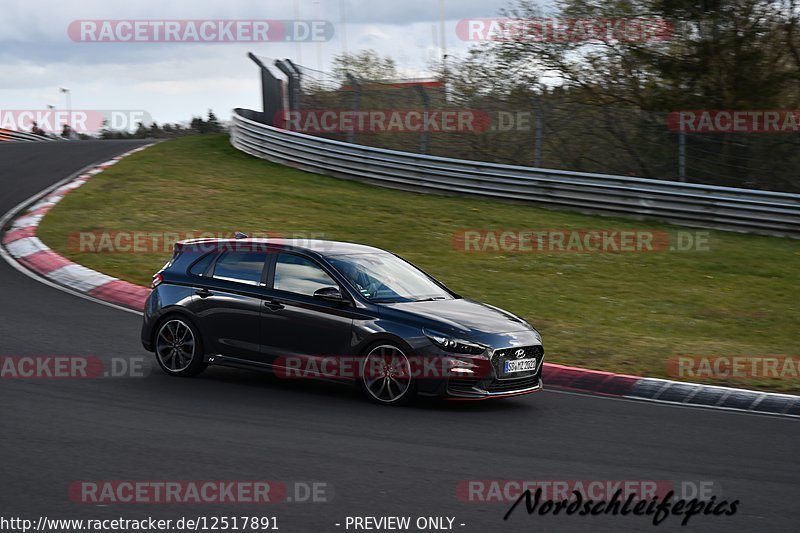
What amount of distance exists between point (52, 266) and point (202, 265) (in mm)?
6396

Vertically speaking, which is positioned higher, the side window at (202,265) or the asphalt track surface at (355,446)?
the side window at (202,265)

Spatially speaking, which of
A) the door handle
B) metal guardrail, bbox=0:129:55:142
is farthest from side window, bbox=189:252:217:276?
metal guardrail, bbox=0:129:55:142

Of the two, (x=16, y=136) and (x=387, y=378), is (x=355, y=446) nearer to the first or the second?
(x=387, y=378)

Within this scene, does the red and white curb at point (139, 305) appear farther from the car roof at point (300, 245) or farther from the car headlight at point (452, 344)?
the car roof at point (300, 245)

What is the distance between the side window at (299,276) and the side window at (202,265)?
85 centimetres

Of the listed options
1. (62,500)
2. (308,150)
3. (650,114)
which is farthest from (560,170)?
(62,500)

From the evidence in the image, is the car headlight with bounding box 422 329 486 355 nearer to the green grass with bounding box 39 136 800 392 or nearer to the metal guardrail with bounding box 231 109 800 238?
the green grass with bounding box 39 136 800 392

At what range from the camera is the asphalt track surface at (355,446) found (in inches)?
247

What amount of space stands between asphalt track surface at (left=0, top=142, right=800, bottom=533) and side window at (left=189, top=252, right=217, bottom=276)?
1073 mm

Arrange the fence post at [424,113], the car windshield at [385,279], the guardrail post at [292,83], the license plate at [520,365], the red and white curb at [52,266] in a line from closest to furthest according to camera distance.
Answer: the license plate at [520,365]
the car windshield at [385,279]
the red and white curb at [52,266]
the fence post at [424,113]
the guardrail post at [292,83]

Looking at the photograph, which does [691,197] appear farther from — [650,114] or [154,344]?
[154,344]

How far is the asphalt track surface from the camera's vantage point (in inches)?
247

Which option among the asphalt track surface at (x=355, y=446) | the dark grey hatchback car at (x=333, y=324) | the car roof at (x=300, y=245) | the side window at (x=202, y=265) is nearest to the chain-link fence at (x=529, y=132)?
the dark grey hatchback car at (x=333, y=324)

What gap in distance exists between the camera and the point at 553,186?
2270 centimetres
